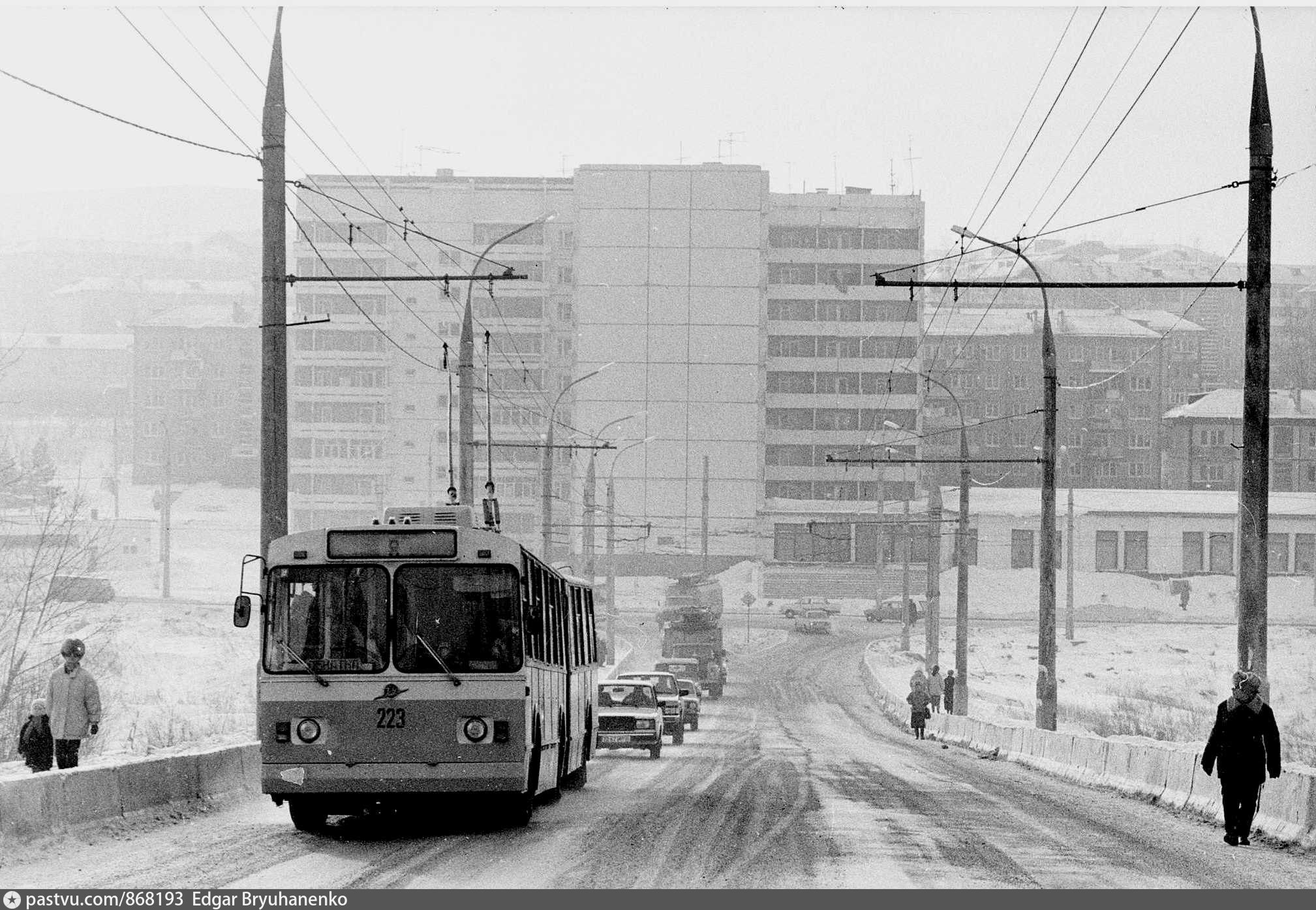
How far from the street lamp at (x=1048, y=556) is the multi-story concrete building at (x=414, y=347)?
94432 millimetres

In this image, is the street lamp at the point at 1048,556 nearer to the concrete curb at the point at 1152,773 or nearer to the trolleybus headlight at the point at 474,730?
the concrete curb at the point at 1152,773

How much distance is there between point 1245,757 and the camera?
15414mm

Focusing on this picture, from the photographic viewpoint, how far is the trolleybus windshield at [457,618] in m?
14.9

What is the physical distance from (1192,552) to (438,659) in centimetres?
10670

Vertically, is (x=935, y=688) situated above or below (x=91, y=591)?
below

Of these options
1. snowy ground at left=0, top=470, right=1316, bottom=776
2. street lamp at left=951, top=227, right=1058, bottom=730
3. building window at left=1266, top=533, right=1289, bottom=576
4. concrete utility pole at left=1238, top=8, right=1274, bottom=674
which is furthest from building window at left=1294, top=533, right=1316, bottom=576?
concrete utility pole at left=1238, top=8, right=1274, bottom=674

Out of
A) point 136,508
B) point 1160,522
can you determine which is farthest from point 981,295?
point 136,508

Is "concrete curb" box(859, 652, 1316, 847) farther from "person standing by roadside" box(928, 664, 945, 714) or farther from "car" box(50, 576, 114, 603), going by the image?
"car" box(50, 576, 114, 603)

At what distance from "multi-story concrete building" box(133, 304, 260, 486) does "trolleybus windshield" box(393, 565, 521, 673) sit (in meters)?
142

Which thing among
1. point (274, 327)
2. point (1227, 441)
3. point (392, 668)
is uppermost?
point (1227, 441)

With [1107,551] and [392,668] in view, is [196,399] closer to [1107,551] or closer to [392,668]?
[1107,551]

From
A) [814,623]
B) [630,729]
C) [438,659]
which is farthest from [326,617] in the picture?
[814,623]

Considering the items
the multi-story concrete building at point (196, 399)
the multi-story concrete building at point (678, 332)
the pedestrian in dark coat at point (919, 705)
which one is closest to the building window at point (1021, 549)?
the multi-story concrete building at point (678, 332)

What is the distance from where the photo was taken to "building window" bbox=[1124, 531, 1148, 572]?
115m
